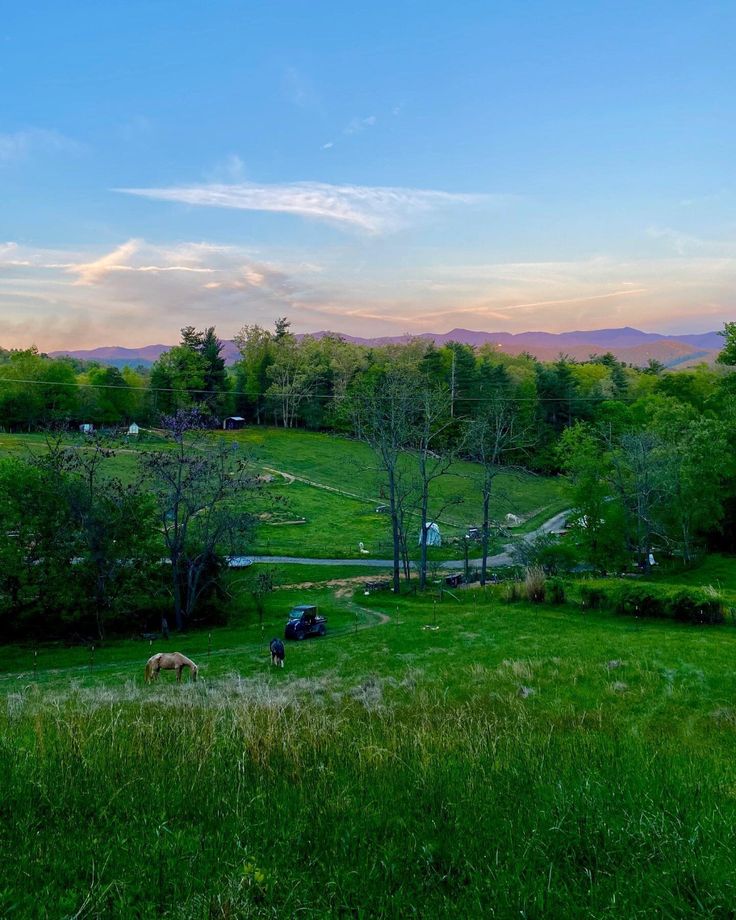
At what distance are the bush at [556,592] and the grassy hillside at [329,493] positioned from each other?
11848 millimetres

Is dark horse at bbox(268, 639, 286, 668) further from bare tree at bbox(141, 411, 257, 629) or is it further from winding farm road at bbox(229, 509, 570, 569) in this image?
winding farm road at bbox(229, 509, 570, 569)

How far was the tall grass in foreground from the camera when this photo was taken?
3.47 m

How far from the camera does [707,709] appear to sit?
10.8 metres

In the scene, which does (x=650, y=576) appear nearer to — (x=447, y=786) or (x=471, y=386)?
(x=447, y=786)

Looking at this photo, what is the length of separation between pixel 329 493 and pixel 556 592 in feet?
125

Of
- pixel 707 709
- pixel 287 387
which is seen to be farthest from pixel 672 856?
pixel 287 387

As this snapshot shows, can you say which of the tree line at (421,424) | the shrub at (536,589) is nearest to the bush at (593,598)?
the shrub at (536,589)

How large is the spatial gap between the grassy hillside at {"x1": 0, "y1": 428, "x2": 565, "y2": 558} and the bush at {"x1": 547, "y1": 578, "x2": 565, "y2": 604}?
11.8 metres

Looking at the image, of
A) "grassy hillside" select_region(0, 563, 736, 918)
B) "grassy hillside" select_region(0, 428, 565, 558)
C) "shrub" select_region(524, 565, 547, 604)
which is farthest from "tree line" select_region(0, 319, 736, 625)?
"grassy hillside" select_region(0, 563, 736, 918)

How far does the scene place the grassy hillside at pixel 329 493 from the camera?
157 feet

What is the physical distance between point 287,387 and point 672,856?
3475 inches

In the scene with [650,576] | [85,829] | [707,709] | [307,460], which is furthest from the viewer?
[307,460]

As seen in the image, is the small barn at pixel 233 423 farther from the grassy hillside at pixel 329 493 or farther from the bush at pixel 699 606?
the bush at pixel 699 606

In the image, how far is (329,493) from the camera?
208 ft
